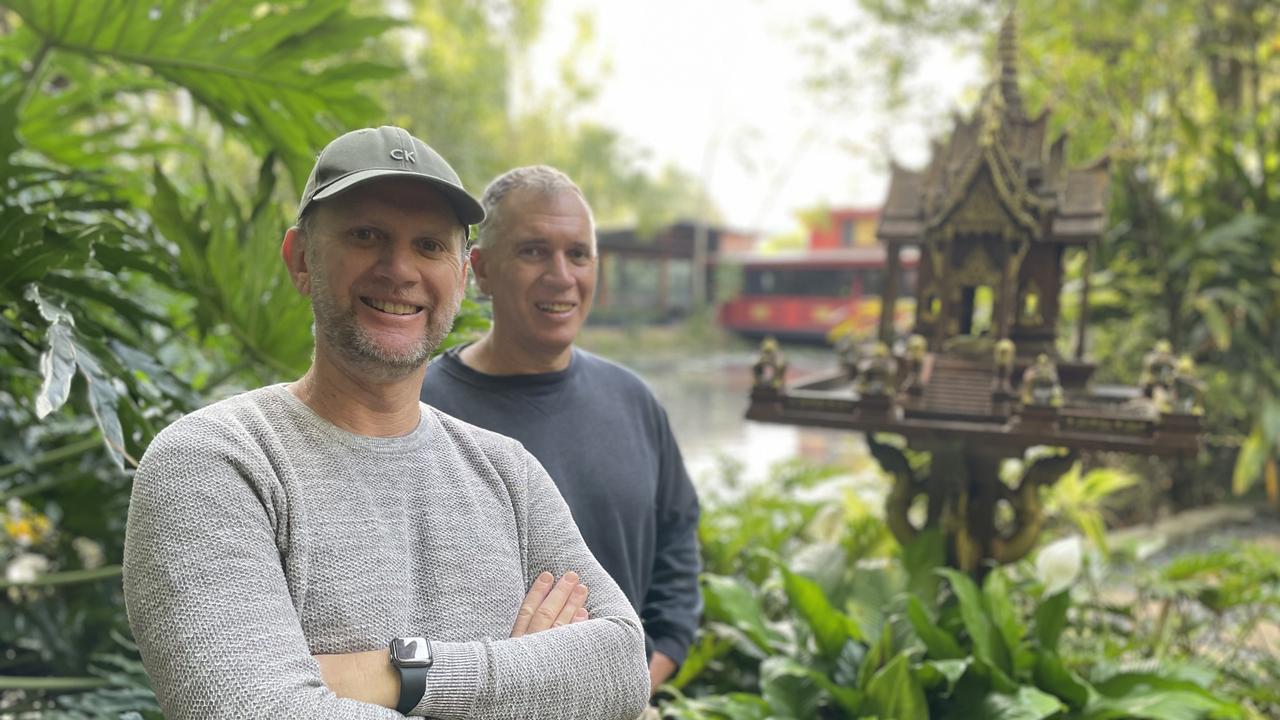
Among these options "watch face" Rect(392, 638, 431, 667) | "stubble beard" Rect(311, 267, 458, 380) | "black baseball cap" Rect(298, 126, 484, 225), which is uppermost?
"black baseball cap" Rect(298, 126, 484, 225)

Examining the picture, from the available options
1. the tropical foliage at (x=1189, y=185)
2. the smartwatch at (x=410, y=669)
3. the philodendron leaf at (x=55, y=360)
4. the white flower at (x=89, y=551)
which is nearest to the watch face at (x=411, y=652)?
the smartwatch at (x=410, y=669)

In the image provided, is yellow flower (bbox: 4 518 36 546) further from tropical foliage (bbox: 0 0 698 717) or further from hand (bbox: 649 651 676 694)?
hand (bbox: 649 651 676 694)

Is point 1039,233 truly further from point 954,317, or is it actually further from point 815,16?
point 815,16

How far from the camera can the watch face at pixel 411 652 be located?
979 mm

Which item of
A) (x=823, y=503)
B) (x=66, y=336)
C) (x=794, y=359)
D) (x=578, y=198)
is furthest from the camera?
(x=794, y=359)

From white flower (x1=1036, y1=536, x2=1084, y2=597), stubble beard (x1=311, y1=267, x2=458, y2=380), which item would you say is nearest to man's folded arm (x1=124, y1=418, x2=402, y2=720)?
stubble beard (x1=311, y1=267, x2=458, y2=380)

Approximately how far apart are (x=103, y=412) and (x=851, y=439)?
979 centimetres

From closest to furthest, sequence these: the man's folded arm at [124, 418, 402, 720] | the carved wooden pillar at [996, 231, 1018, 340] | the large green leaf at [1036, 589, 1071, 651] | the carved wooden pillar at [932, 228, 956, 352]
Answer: the man's folded arm at [124, 418, 402, 720]
the large green leaf at [1036, 589, 1071, 651]
the carved wooden pillar at [996, 231, 1018, 340]
the carved wooden pillar at [932, 228, 956, 352]

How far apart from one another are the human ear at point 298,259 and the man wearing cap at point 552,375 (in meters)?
0.52

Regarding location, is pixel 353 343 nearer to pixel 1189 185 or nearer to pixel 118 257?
pixel 118 257

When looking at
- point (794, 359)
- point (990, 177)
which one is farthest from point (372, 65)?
point (794, 359)

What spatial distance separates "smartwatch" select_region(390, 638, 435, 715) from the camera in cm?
97

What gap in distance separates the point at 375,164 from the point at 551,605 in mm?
531

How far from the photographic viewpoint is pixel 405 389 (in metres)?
1.11
